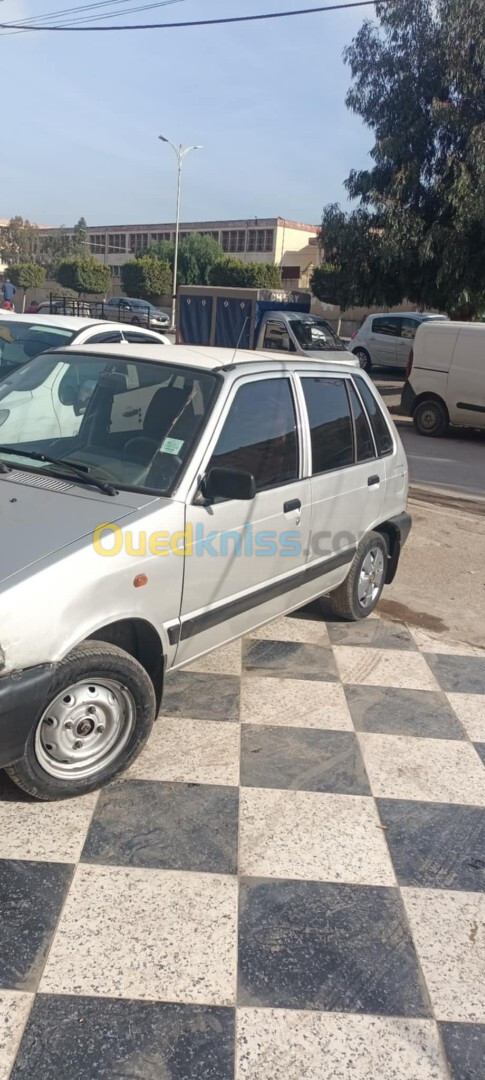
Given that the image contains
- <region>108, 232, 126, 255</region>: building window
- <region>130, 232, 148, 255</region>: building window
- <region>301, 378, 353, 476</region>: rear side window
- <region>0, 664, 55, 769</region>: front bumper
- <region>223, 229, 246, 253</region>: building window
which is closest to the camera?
<region>0, 664, 55, 769</region>: front bumper

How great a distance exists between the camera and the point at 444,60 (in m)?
15.0

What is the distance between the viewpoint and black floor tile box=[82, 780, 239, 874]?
2859mm

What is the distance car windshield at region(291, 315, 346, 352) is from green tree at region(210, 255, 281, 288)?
34736 mm

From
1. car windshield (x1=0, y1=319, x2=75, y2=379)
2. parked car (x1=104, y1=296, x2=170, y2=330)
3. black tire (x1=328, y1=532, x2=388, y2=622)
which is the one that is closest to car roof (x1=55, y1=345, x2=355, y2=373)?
black tire (x1=328, y1=532, x2=388, y2=622)

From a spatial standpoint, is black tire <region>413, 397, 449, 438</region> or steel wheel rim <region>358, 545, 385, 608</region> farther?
black tire <region>413, 397, 449, 438</region>

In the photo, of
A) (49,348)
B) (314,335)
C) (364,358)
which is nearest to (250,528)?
(49,348)

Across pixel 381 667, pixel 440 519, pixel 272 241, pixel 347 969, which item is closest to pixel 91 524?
pixel 347 969

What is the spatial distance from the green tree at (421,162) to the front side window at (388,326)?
440cm

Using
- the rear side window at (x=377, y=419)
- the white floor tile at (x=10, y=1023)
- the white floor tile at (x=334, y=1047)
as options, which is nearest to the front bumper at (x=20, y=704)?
the white floor tile at (x=10, y=1023)

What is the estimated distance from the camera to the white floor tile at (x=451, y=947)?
2.38 m

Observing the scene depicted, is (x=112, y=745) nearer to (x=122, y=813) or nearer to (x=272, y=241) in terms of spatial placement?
(x=122, y=813)

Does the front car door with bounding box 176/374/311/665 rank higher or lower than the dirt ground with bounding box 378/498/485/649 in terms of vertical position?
higher

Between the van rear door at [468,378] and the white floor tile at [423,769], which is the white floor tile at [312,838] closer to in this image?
Answer: the white floor tile at [423,769]

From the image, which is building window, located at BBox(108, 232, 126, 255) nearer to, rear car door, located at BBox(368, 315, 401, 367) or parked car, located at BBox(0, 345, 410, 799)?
rear car door, located at BBox(368, 315, 401, 367)
